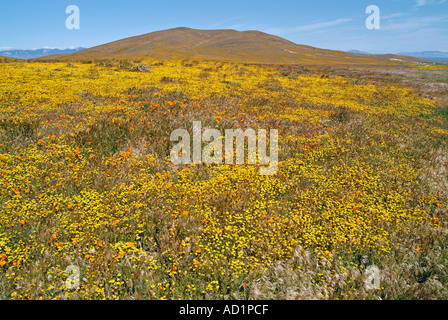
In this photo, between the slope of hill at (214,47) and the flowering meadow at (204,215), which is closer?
the flowering meadow at (204,215)

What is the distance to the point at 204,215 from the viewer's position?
408 cm

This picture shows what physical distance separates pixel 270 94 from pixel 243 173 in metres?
10.4

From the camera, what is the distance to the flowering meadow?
2980 millimetres

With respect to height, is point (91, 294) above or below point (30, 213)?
below

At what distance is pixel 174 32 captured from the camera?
540ft

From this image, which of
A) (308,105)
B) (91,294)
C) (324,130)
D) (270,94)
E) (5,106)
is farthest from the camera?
(270,94)

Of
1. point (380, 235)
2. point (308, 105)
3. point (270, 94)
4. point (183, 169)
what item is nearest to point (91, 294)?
point (183, 169)

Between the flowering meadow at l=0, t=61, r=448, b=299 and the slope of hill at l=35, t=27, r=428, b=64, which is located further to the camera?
the slope of hill at l=35, t=27, r=428, b=64

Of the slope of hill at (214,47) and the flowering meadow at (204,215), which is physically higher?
the slope of hill at (214,47)

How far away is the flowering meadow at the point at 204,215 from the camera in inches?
117

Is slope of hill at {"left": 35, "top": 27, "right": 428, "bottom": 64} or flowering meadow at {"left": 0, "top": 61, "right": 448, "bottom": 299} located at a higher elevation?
slope of hill at {"left": 35, "top": 27, "right": 428, "bottom": 64}

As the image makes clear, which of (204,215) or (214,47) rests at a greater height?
(214,47)

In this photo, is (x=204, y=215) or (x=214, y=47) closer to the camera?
(x=204, y=215)
